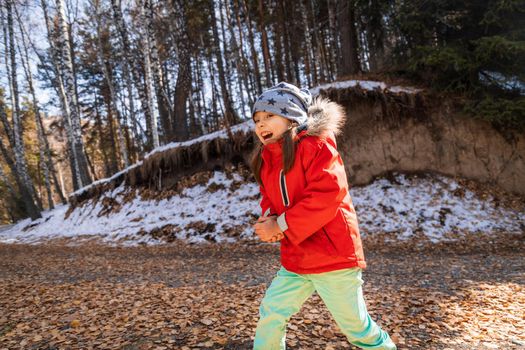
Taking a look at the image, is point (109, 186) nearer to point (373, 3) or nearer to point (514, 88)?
point (373, 3)

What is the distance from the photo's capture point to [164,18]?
18141 mm

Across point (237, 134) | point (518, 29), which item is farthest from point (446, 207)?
point (237, 134)

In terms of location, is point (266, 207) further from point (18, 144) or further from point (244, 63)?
point (18, 144)

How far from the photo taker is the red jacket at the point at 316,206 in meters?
1.93

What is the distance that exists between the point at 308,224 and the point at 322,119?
71cm

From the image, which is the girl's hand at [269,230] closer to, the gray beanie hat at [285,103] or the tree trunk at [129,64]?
the gray beanie hat at [285,103]

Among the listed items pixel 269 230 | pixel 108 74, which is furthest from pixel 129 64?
pixel 269 230

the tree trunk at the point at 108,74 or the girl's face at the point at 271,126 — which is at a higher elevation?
the tree trunk at the point at 108,74

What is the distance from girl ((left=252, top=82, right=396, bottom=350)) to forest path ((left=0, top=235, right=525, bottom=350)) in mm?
978

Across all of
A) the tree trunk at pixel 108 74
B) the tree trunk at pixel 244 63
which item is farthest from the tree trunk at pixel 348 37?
the tree trunk at pixel 108 74

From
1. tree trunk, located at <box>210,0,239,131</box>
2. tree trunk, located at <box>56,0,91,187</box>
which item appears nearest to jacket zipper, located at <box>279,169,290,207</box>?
tree trunk, located at <box>210,0,239,131</box>

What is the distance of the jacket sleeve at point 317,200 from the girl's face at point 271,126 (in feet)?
0.89

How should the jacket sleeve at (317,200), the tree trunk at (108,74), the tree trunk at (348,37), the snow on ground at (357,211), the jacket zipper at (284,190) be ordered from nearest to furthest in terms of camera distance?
the jacket sleeve at (317,200)
the jacket zipper at (284,190)
the snow on ground at (357,211)
the tree trunk at (348,37)
the tree trunk at (108,74)

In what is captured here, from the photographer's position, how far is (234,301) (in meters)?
4.00
